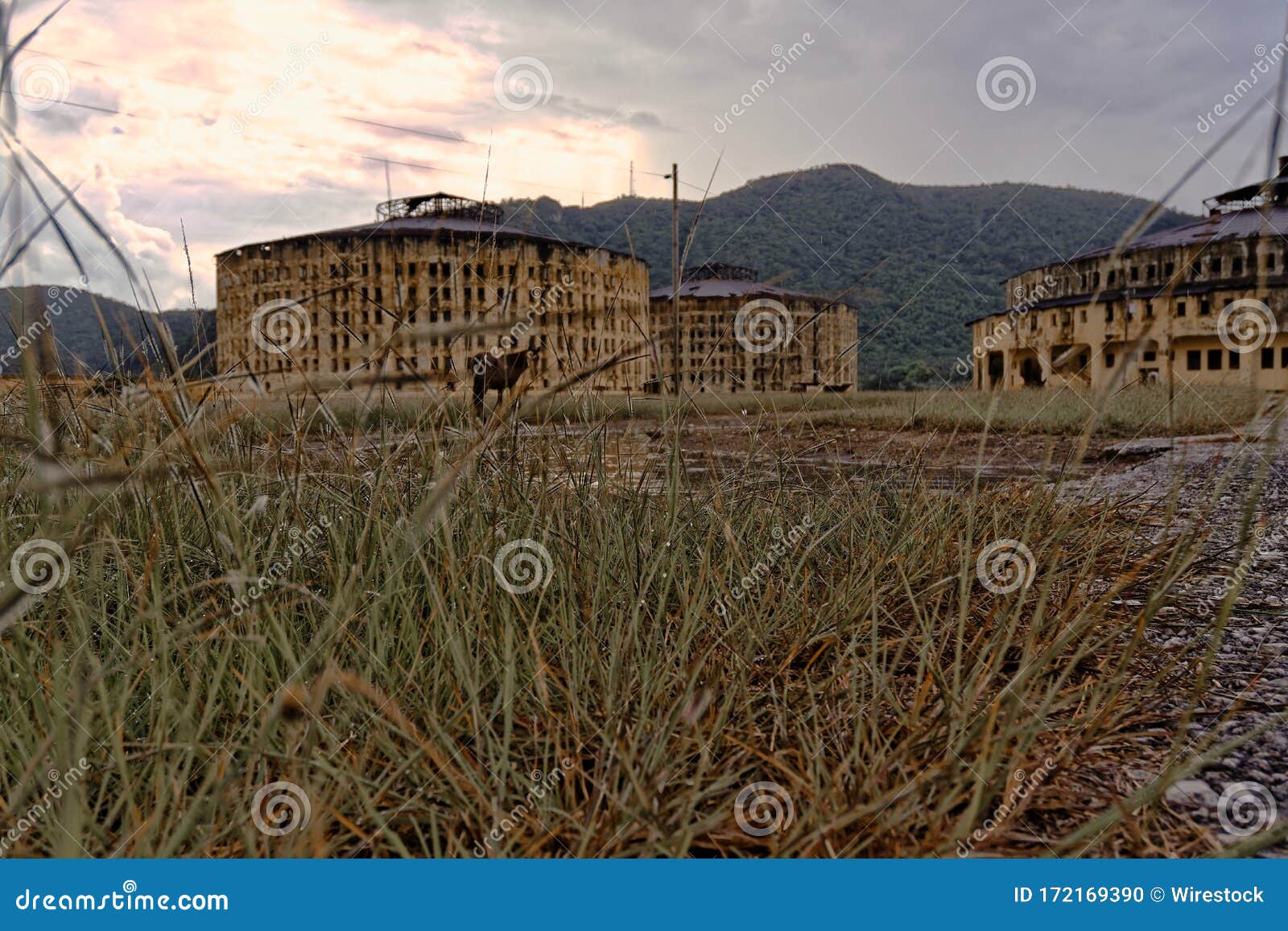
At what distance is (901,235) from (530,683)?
2589 inches

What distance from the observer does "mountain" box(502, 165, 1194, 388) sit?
49031 millimetres

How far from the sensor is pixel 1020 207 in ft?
224

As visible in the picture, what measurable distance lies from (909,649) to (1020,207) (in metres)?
76.6

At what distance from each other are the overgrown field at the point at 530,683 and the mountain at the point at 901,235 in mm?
39793

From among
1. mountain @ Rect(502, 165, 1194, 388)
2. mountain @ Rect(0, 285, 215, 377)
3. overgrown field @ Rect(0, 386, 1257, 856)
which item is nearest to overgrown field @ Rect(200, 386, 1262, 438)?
overgrown field @ Rect(0, 386, 1257, 856)

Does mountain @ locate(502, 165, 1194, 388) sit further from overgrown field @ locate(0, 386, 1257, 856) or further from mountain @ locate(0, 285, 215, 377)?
overgrown field @ locate(0, 386, 1257, 856)

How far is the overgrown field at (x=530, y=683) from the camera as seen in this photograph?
939mm

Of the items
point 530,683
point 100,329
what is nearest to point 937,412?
point 100,329

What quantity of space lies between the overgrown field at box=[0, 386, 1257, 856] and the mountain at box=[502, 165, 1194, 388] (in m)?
39.8

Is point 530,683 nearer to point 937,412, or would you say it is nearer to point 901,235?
point 937,412

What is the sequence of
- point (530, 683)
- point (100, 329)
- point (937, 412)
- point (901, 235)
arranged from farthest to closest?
point (901, 235), point (937, 412), point (100, 329), point (530, 683)

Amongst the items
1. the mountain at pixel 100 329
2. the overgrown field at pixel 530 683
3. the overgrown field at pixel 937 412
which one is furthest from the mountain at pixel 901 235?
the overgrown field at pixel 530 683

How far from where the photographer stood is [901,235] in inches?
2425

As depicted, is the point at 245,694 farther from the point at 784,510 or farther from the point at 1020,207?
the point at 1020,207
